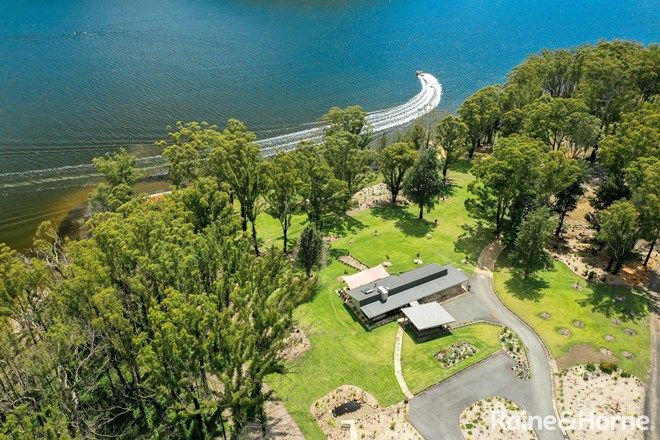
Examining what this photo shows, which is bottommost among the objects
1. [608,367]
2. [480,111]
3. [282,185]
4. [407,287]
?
[608,367]

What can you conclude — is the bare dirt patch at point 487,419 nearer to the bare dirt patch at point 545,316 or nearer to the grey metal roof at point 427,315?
the grey metal roof at point 427,315

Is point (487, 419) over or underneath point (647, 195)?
underneath

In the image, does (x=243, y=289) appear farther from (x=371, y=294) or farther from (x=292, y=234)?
(x=292, y=234)

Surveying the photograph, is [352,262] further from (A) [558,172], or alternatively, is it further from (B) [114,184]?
(B) [114,184]

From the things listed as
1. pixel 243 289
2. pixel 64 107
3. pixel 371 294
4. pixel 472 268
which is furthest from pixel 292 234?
pixel 64 107

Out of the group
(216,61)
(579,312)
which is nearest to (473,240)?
(579,312)

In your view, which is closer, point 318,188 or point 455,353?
point 455,353

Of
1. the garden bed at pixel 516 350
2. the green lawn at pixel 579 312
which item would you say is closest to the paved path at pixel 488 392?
the garden bed at pixel 516 350

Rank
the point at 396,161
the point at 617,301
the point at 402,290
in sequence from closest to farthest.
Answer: the point at 402,290 < the point at 617,301 < the point at 396,161
